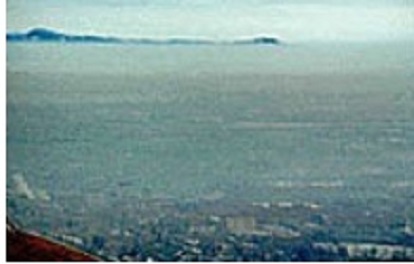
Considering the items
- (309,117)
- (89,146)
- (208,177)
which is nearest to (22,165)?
(89,146)

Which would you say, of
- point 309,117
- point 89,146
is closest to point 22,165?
point 89,146

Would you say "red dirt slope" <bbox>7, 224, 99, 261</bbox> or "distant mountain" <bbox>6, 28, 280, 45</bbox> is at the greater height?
"distant mountain" <bbox>6, 28, 280, 45</bbox>

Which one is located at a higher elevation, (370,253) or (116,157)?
(116,157)

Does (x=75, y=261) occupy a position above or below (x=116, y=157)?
below

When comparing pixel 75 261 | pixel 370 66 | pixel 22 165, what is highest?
pixel 370 66

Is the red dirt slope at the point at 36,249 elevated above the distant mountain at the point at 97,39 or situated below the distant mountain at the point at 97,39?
below

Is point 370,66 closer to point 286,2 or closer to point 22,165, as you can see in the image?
point 286,2

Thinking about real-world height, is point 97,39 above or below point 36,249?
above

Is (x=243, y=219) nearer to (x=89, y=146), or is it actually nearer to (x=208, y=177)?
(x=208, y=177)
